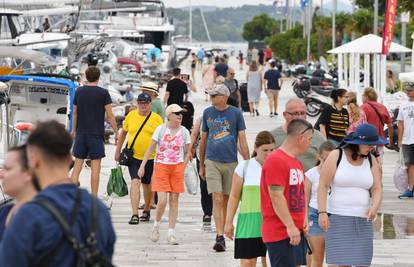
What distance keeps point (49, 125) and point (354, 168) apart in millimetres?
4489

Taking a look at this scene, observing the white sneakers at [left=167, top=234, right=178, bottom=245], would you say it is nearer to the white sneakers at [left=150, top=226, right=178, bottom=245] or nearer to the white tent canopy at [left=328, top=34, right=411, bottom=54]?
the white sneakers at [left=150, top=226, right=178, bottom=245]

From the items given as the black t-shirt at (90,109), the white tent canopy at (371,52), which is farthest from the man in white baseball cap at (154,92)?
the white tent canopy at (371,52)

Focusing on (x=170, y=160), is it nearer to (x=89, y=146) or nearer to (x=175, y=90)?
(x=89, y=146)

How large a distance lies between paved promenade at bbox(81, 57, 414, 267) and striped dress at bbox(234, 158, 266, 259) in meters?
2.27

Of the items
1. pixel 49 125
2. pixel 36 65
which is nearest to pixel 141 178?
pixel 49 125

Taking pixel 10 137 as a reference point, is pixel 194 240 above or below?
below

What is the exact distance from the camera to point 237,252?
398 inches

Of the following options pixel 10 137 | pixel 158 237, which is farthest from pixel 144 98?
pixel 10 137

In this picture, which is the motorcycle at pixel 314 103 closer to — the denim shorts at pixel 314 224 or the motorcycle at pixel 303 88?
the motorcycle at pixel 303 88

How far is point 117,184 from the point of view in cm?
1549

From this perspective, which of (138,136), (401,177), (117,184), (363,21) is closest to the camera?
(138,136)

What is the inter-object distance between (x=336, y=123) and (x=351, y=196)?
5.16m

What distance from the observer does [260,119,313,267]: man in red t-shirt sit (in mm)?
8766

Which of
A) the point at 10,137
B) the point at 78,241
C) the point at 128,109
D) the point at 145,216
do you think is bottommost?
the point at 128,109
